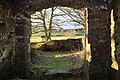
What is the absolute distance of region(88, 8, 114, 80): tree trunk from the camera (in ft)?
21.9

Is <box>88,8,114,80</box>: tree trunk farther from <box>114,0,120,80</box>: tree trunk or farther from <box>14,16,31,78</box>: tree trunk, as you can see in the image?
<box>14,16,31,78</box>: tree trunk

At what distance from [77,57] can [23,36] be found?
16.1ft

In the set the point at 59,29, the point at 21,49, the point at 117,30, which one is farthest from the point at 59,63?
the point at 59,29

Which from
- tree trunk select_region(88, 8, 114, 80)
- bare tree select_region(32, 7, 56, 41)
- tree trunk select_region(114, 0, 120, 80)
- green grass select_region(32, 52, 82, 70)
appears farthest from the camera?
bare tree select_region(32, 7, 56, 41)

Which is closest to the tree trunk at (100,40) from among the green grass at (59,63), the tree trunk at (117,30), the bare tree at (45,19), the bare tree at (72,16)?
the tree trunk at (117,30)

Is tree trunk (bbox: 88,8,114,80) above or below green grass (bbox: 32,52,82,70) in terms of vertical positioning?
above

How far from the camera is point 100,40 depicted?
6703mm

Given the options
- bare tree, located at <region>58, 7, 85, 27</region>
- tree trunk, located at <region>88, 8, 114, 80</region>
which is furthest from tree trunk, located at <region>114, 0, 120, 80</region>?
bare tree, located at <region>58, 7, 85, 27</region>

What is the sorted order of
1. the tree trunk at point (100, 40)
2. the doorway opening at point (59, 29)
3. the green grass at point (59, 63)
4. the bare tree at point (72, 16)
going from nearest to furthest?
the tree trunk at point (100, 40)
the green grass at point (59, 63)
the doorway opening at point (59, 29)
the bare tree at point (72, 16)

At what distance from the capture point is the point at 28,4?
6723 millimetres

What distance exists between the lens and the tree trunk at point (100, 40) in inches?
263

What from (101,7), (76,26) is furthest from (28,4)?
(76,26)

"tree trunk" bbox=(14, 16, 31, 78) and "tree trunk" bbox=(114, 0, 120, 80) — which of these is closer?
"tree trunk" bbox=(114, 0, 120, 80)

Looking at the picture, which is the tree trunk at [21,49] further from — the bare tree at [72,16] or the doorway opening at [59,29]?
the bare tree at [72,16]
